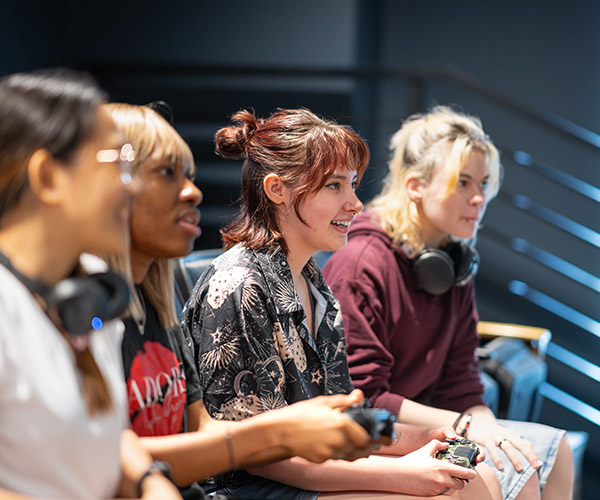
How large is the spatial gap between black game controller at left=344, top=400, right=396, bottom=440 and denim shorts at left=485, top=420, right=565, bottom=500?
75 cm

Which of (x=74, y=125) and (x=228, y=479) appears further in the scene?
(x=228, y=479)

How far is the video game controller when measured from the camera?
4.62 feet

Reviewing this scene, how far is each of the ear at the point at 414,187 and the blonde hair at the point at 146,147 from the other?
1.04 m

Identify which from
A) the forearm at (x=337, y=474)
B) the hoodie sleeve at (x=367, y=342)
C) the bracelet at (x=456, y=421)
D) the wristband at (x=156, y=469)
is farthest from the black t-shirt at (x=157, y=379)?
the bracelet at (x=456, y=421)

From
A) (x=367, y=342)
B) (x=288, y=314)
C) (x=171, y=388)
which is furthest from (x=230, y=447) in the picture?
(x=367, y=342)

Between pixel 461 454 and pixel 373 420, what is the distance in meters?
0.47

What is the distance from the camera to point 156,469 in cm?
97

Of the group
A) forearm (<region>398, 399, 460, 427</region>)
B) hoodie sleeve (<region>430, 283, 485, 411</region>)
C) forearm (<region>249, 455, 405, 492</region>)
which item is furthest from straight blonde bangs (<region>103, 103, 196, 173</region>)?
hoodie sleeve (<region>430, 283, 485, 411</region>)

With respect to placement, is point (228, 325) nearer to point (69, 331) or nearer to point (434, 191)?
point (69, 331)

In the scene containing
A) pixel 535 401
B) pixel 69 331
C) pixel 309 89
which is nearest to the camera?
pixel 69 331

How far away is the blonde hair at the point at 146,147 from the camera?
1071mm

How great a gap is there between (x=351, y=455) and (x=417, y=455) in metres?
0.41

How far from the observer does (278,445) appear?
3.56 feet

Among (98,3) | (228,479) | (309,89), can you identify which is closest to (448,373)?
(228,479)
